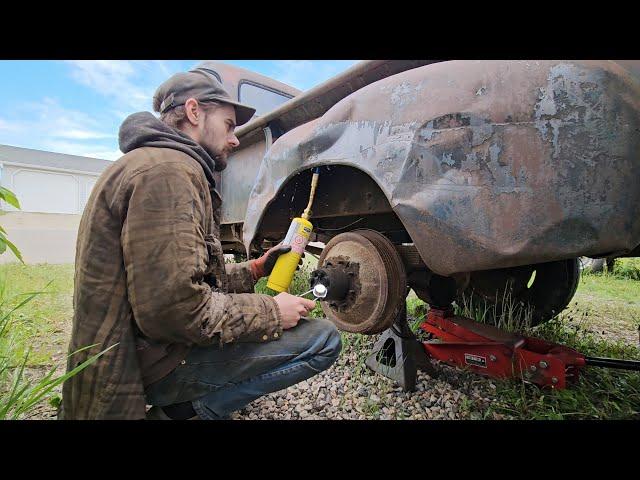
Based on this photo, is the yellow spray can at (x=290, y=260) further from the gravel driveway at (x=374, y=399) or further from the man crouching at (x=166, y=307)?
the gravel driveway at (x=374, y=399)

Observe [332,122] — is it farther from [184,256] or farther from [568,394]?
[568,394]

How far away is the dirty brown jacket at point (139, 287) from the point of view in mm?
1072

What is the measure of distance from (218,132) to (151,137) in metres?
0.30

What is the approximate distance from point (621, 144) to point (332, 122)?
3.28ft

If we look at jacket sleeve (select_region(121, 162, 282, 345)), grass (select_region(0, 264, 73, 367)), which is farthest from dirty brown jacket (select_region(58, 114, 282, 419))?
grass (select_region(0, 264, 73, 367))

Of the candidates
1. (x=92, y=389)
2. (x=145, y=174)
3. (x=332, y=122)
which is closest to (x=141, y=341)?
(x=92, y=389)

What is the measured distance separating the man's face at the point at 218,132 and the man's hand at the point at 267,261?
1.48ft

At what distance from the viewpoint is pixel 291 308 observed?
1.36 meters

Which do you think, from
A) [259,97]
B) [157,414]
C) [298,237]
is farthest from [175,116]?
[259,97]

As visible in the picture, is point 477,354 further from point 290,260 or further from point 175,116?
point 175,116

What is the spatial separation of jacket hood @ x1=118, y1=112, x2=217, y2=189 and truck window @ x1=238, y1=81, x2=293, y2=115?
345 centimetres

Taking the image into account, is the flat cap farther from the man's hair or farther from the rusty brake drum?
the rusty brake drum

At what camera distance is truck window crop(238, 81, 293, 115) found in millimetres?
4641

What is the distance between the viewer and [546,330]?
2.74m
